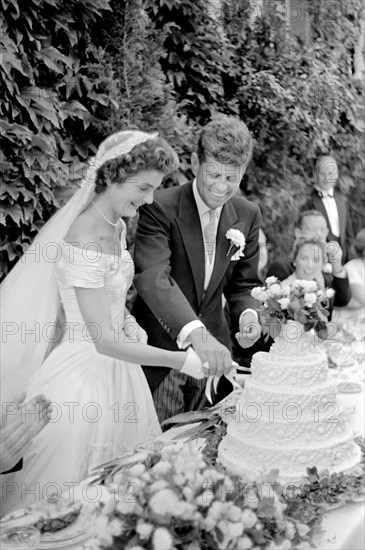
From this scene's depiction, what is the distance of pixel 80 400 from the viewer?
2633 mm

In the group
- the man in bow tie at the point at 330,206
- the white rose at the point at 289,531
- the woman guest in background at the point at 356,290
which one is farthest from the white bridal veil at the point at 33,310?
the man in bow tie at the point at 330,206

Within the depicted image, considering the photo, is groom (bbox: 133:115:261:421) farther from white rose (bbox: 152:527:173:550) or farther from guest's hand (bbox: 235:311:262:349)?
white rose (bbox: 152:527:173:550)

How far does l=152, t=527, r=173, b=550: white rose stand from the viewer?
1.27 m

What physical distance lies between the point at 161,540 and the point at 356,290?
13.6 feet

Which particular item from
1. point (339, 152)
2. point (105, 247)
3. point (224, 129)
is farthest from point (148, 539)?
point (339, 152)

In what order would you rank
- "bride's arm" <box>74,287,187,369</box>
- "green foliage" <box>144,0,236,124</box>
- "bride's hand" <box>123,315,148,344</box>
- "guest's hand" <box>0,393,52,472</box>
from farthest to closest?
"green foliage" <box>144,0,236,124</box> → "bride's hand" <box>123,315,148,344</box> → "bride's arm" <box>74,287,187,369</box> → "guest's hand" <box>0,393,52,472</box>

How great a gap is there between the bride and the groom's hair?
181 millimetres

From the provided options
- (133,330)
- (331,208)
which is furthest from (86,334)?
(331,208)

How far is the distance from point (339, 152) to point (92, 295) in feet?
18.6

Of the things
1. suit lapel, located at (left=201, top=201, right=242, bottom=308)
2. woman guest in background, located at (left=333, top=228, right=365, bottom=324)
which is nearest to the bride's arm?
suit lapel, located at (left=201, top=201, right=242, bottom=308)

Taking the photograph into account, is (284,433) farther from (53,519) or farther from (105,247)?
(105,247)

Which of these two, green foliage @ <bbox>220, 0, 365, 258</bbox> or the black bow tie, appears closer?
green foliage @ <bbox>220, 0, 365, 258</bbox>

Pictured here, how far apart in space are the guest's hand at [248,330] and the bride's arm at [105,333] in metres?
0.35

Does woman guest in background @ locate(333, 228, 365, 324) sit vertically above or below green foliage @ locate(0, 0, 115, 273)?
below
